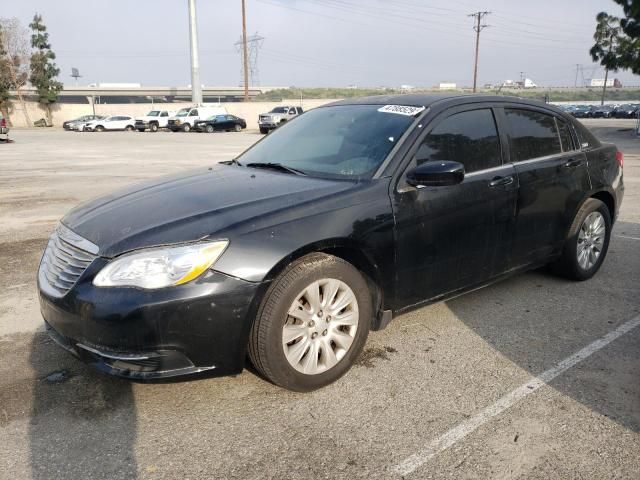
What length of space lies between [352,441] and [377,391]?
0.49 meters

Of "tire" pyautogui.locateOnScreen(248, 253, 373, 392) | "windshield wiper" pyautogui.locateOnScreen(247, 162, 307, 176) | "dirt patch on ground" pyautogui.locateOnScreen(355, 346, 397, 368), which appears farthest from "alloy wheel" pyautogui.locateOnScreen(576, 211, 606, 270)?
"windshield wiper" pyautogui.locateOnScreen(247, 162, 307, 176)

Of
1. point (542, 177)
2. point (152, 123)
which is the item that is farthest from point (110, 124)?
point (542, 177)

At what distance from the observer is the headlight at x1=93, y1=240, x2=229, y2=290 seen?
2.65m

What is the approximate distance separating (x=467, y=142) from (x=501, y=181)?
1.26 feet

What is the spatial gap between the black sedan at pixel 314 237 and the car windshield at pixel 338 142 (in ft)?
0.04

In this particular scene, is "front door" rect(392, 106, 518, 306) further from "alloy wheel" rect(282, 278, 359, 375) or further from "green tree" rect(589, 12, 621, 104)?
"green tree" rect(589, 12, 621, 104)

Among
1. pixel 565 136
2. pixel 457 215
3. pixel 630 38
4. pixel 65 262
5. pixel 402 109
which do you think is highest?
pixel 630 38

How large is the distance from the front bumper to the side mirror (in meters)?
1.24

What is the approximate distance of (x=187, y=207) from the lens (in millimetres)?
3068

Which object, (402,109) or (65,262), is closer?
(65,262)

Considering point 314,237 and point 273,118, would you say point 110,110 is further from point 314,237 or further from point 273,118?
point 314,237

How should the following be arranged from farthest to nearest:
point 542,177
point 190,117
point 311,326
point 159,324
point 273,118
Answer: point 190,117 < point 273,118 < point 542,177 < point 311,326 < point 159,324

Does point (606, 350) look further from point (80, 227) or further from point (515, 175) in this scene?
point (80, 227)

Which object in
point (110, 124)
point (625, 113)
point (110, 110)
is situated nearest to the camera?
point (110, 124)
